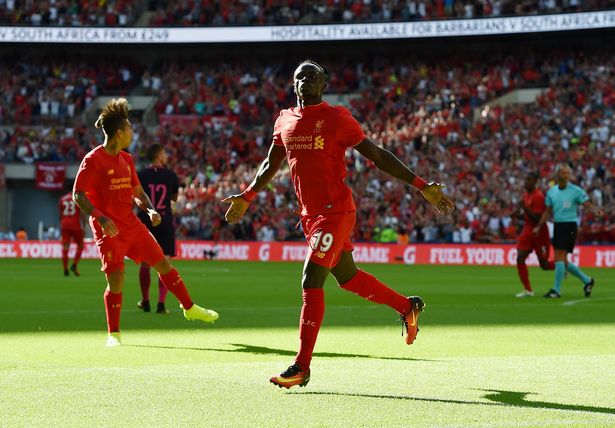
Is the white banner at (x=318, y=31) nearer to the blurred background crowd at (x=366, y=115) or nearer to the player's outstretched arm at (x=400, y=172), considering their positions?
the blurred background crowd at (x=366, y=115)

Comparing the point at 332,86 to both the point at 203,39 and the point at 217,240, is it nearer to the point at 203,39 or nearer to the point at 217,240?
the point at 203,39

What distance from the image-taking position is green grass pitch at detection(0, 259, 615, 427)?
6.97 metres

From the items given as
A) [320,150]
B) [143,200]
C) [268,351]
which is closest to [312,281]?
[320,150]

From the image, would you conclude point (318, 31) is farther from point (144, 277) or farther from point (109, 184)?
point (109, 184)

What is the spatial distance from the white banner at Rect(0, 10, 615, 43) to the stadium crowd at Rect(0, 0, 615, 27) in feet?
1.82

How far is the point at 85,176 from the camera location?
11422 mm

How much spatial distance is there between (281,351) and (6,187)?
47180mm

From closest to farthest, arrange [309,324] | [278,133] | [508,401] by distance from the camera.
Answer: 1. [508,401]
2. [309,324]
3. [278,133]

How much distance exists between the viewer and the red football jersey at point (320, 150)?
Result: 8406mm

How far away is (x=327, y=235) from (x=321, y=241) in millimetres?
64

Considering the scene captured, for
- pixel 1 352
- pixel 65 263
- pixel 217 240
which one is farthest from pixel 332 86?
pixel 1 352

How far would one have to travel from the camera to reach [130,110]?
1175cm

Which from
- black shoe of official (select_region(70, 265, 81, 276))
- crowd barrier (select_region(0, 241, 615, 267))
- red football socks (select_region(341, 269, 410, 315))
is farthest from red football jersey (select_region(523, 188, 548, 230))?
crowd barrier (select_region(0, 241, 615, 267))

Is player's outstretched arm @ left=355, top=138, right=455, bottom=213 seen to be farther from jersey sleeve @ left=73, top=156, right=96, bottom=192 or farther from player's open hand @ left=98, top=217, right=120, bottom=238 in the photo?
jersey sleeve @ left=73, top=156, right=96, bottom=192
